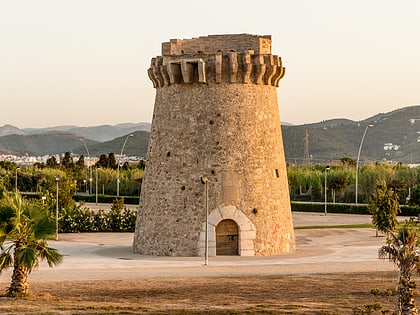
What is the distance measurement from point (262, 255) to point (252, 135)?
4.95 meters

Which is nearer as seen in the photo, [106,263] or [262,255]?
[106,263]

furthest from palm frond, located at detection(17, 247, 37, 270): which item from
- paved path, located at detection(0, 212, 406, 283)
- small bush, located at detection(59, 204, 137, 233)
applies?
small bush, located at detection(59, 204, 137, 233)

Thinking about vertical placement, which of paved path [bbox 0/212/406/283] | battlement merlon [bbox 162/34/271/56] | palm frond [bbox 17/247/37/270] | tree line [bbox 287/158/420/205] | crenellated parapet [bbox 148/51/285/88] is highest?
battlement merlon [bbox 162/34/271/56]

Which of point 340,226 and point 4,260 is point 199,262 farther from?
point 340,226

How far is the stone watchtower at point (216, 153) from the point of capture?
31969 millimetres

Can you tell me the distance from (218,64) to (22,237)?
13.3 m

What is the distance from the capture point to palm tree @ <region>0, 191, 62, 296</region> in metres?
20.7

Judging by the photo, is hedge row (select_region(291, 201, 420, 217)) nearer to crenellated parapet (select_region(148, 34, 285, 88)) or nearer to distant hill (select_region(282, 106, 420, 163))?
crenellated parapet (select_region(148, 34, 285, 88))

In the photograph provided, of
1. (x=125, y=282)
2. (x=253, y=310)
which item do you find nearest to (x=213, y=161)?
(x=125, y=282)

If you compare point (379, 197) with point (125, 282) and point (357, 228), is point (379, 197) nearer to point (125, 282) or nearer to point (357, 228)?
point (357, 228)

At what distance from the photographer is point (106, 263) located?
30141 mm

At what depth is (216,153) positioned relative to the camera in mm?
32000

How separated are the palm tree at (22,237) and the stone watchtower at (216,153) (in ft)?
36.5

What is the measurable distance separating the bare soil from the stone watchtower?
6725 mm
